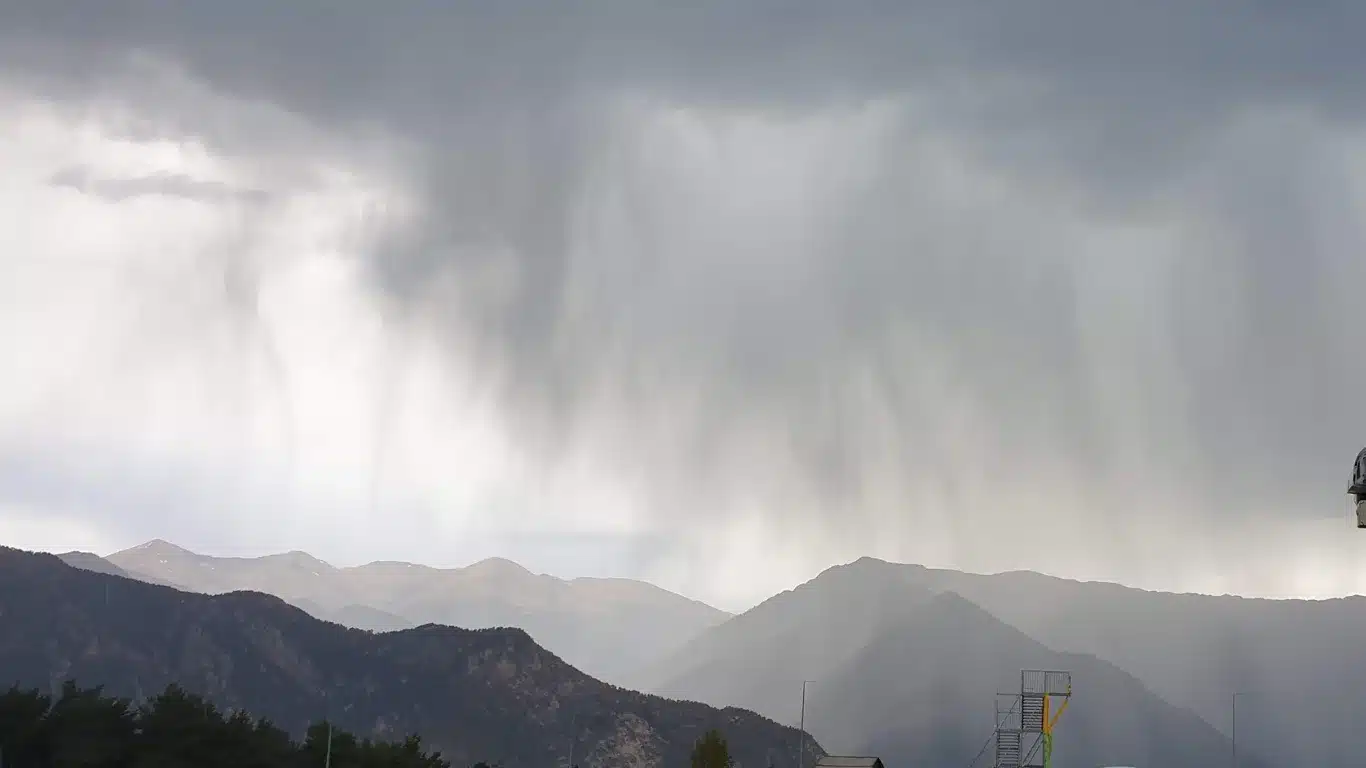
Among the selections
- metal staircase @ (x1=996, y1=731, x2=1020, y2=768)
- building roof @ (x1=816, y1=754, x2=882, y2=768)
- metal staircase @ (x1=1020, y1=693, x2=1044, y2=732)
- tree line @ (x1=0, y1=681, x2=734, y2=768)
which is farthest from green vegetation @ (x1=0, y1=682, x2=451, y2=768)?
metal staircase @ (x1=1020, y1=693, x2=1044, y2=732)

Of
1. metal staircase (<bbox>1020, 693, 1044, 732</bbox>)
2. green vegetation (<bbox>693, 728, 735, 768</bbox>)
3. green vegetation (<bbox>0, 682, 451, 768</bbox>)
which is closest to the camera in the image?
metal staircase (<bbox>1020, 693, 1044, 732</bbox>)

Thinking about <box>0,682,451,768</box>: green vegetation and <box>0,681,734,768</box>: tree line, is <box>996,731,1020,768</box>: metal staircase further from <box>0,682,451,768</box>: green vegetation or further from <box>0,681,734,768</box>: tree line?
<box>0,682,451,768</box>: green vegetation

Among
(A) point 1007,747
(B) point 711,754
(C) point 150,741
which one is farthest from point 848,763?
(C) point 150,741

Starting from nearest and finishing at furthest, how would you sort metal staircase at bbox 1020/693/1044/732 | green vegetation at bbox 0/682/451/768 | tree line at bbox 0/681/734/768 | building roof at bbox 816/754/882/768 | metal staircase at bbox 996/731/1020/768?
building roof at bbox 816/754/882/768 < metal staircase at bbox 1020/693/1044/732 < green vegetation at bbox 0/682/451/768 < tree line at bbox 0/681/734/768 < metal staircase at bbox 996/731/1020/768

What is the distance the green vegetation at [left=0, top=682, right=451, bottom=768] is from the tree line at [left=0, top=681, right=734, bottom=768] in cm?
7

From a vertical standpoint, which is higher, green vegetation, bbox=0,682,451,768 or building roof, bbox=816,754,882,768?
building roof, bbox=816,754,882,768

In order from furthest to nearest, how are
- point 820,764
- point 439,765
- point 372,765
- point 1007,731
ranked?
point 439,765
point 372,765
point 1007,731
point 820,764

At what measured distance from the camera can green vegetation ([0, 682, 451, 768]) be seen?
11825cm

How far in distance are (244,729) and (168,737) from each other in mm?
13095

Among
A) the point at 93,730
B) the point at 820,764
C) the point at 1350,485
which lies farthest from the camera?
the point at 93,730

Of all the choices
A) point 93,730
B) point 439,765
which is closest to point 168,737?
point 93,730

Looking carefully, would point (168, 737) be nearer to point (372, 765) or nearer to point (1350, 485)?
point (372, 765)

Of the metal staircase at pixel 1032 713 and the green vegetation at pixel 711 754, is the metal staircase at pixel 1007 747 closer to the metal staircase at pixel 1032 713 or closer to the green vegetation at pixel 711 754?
the metal staircase at pixel 1032 713

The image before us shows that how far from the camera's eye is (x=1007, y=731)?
115312 mm
